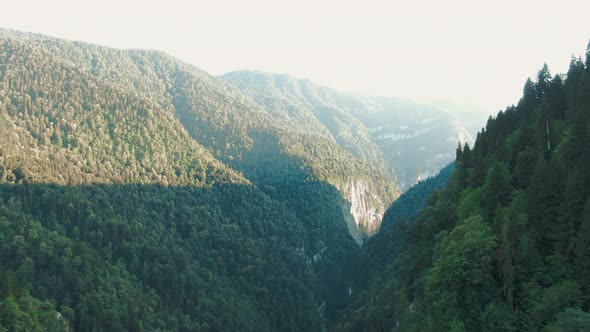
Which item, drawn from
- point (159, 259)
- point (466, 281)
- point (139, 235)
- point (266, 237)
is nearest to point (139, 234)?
point (139, 235)

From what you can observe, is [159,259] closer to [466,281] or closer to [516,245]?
[466,281]

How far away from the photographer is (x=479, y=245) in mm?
42906

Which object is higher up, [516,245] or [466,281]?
[516,245]

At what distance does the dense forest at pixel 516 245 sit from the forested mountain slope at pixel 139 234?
59915 mm

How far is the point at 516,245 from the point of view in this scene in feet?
139

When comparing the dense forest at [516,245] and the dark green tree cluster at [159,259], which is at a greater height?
the dense forest at [516,245]

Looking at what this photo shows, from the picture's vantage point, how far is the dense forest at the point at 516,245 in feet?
120

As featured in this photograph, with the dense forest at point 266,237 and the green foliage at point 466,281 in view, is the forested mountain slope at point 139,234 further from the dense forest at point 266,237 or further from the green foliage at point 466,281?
the green foliage at point 466,281

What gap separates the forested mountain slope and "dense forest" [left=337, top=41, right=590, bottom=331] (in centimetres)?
5992

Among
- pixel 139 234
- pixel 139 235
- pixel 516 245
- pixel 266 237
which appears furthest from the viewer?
pixel 266 237

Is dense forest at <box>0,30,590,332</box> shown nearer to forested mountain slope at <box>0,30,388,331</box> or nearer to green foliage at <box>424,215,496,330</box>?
green foliage at <box>424,215,496,330</box>

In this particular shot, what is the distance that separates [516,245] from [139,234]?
344 feet

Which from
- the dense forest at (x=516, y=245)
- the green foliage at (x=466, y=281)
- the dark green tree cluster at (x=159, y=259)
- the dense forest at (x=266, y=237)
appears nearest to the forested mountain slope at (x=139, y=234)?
the dark green tree cluster at (x=159, y=259)

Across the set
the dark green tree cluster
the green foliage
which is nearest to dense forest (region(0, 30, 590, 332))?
the green foliage
